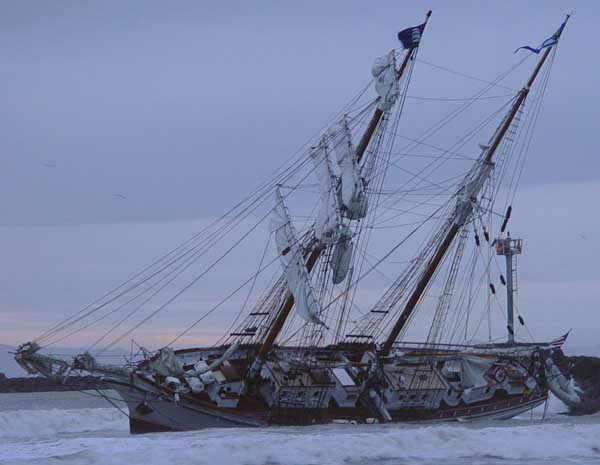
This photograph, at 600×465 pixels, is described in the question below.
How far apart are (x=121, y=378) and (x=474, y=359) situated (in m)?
23.1

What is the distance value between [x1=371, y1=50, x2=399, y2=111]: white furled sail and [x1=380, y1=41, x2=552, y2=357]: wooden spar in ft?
27.7

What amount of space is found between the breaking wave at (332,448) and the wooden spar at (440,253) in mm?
15129

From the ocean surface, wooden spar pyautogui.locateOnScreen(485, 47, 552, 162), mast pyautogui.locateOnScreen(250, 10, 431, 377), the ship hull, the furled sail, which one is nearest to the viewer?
the ocean surface

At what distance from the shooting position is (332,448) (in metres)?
47.2

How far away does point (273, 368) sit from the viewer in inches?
→ 2522

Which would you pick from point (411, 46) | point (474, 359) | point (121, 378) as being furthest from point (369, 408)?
point (411, 46)

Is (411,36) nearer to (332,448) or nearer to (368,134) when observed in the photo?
(368,134)

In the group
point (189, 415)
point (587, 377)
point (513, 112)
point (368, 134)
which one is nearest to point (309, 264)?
point (368, 134)

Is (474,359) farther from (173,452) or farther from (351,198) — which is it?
(173,452)

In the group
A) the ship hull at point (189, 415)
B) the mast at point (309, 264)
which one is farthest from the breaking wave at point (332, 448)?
the mast at point (309, 264)

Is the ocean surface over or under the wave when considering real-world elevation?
under

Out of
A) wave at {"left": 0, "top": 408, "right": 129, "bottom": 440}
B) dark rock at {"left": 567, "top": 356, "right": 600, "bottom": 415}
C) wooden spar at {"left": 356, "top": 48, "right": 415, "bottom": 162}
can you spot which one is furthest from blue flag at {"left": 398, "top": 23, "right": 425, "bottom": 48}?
dark rock at {"left": 567, "top": 356, "right": 600, "bottom": 415}

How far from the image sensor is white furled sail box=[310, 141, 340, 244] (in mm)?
66312

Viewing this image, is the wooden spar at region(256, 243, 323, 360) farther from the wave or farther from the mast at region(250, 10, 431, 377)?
the wave
